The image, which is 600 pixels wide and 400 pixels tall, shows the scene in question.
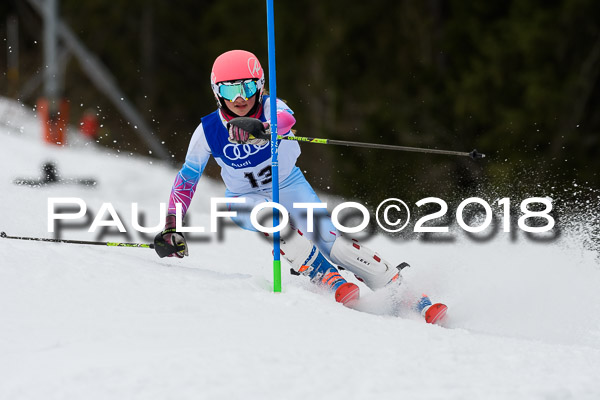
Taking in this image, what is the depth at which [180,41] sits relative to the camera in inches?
1188

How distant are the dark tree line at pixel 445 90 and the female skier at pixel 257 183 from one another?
6.03 meters

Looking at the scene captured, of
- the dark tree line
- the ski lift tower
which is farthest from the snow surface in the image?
the ski lift tower

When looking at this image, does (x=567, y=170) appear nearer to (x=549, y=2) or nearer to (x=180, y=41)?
(x=549, y=2)

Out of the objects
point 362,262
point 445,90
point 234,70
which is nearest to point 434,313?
point 362,262

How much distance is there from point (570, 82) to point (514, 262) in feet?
29.8

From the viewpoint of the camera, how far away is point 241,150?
4.94 meters

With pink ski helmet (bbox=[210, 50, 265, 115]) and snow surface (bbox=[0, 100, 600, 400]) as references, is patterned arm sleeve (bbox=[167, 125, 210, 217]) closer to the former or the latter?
pink ski helmet (bbox=[210, 50, 265, 115])

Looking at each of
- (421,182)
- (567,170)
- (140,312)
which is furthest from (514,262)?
(421,182)

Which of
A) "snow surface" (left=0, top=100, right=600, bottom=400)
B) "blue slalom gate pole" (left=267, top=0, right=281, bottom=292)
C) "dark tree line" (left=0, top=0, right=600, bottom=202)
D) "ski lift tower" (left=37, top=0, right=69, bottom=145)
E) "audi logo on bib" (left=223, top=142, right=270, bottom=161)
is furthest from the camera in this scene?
"ski lift tower" (left=37, top=0, right=69, bottom=145)

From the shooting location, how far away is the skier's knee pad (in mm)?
4953

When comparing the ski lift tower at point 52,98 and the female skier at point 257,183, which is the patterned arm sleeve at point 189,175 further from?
the ski lift tower at point 52,98

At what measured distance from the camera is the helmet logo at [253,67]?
4.77 m

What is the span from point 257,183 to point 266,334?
159 centimetres

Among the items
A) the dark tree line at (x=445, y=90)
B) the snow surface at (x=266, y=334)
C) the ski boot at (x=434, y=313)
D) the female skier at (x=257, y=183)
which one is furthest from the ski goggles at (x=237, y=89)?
the dark tree line at (x=445, y=90)
